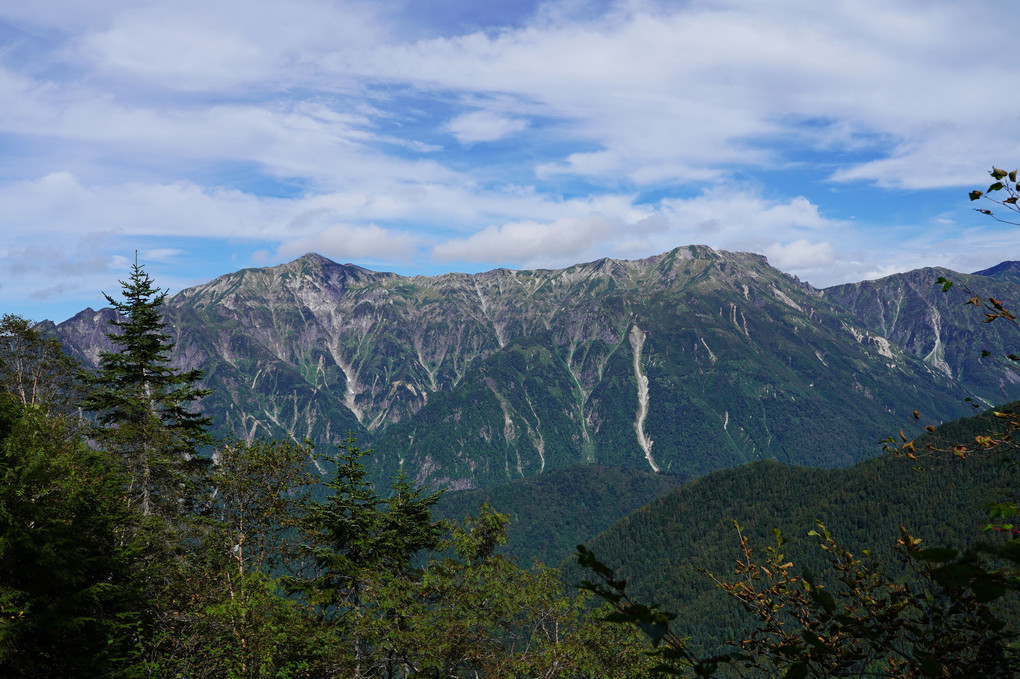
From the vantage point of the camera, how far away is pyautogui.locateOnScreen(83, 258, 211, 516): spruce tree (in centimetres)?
3981

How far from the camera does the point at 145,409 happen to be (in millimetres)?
40719

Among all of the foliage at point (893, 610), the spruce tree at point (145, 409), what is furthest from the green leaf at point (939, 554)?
the spruce tree at point (145, 409)

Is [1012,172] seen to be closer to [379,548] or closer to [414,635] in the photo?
[414,635]

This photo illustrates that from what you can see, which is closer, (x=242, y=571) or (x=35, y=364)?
(x=242, y=571)

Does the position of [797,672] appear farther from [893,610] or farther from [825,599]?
[893,610]

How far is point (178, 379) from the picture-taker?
1737 inches

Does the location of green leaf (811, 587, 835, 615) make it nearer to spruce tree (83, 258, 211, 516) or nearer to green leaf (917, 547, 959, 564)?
green leaf (917, 547, 959, 564)

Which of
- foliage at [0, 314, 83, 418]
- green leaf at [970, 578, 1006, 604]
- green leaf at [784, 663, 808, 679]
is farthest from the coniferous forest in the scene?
foliage at [0, 314, 83, 418]

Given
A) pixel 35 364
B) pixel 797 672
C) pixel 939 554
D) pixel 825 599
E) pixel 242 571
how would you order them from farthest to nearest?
1. pixel 35 364
2. pixel 242 571
3. pixel 825 599
4. pixel 797 672
5. pixel 939 554

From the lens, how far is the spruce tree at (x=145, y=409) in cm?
3981

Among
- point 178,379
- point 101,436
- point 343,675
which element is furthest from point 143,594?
point 178,379

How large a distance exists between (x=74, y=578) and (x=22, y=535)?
294 centimetres

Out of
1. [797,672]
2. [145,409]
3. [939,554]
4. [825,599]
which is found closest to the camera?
[939,554]

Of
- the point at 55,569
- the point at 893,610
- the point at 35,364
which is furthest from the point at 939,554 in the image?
the point at 35,364
